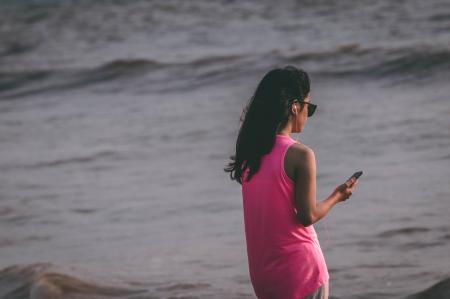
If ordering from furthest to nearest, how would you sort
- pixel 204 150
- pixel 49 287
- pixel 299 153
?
pixel 204 150 < pixel 49 287 < pixel 299 153

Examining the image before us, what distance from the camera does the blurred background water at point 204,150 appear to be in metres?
6.24

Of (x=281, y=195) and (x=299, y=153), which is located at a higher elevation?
(x=299, y=153)

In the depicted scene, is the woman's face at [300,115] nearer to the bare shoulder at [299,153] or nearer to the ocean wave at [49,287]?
the bare shoulder at [299,153]

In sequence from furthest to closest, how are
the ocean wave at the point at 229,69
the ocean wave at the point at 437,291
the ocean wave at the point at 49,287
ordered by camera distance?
1. the ocean wave at the point at 229,69
2. the ocean wave at the point at 49,287
3. the ocean wave at the point at 437,291

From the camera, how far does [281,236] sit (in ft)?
10.9

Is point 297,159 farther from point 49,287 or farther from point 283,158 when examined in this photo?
point 49,287

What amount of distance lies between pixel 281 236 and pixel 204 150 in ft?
22.0

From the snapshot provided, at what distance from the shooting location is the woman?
3279mm

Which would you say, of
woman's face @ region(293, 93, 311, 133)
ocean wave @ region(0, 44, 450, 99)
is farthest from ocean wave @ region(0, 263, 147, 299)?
ocean wave @ region(0, 44, 450, 99)

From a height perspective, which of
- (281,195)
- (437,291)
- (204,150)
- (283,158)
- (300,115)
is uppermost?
(300,115)

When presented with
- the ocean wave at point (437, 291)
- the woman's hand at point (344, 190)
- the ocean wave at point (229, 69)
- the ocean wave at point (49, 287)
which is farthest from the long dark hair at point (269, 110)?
the ocean wave at point (229, 69)

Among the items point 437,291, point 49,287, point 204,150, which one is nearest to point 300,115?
point 437,291

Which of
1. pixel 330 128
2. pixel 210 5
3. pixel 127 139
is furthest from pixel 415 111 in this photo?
pixel 210 5

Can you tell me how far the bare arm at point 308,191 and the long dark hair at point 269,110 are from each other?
14 centimetres
